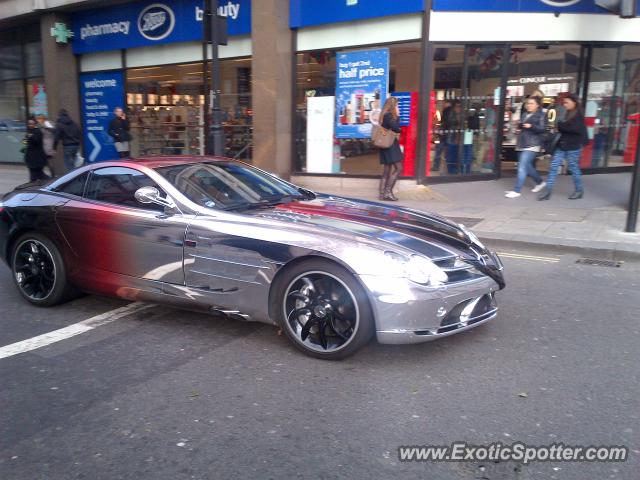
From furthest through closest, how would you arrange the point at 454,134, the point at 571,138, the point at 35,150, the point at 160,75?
the point at 160,75
the point at 35,150
the point at 454,134
the point at 571,138

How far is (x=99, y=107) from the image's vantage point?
17.2 meters

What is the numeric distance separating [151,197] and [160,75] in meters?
12.4

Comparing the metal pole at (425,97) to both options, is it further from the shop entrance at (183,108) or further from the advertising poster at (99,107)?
the advertising poster at (99,107)

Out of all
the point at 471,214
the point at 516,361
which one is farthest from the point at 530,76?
the point at 516,361

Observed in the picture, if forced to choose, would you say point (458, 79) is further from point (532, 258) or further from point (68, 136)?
point (68, 136)

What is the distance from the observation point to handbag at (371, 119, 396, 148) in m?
10.6

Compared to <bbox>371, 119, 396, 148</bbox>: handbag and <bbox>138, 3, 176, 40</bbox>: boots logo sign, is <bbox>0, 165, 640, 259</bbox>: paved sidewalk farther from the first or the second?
<bbox>138, 3, 176, 40</bbox>: boots logo sign

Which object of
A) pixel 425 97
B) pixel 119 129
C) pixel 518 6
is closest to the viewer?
pixel 425 97

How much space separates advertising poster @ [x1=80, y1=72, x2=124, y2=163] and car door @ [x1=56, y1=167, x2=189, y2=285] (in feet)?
41.2

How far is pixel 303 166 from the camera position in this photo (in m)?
13.3

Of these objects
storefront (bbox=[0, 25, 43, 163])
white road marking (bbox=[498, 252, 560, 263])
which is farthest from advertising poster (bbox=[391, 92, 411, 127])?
storefront (bbox=[0, 25, 43, 163])

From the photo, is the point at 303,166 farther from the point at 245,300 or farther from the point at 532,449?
the point at 532,449

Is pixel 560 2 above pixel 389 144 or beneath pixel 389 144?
above

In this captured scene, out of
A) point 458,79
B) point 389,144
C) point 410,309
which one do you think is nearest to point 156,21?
point 389,144
